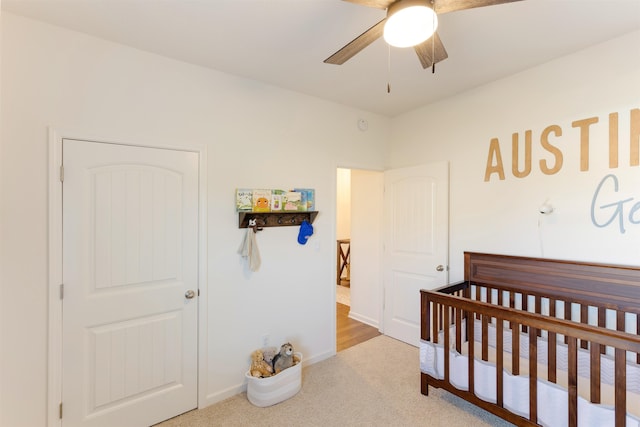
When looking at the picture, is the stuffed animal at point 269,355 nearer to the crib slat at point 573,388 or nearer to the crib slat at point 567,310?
the crib slat at point 573,388

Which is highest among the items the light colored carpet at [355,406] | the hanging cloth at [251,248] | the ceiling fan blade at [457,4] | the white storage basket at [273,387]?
the ceiling fan blade at [457,4]

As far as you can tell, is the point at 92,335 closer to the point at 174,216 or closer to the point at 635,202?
the point at 174,216

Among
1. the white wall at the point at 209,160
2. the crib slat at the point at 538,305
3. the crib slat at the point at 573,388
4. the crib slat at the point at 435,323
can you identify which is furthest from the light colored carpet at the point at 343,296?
the crib slat at the point at 573,388

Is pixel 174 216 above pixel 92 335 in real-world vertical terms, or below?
above

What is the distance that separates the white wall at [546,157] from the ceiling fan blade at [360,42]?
166 cm

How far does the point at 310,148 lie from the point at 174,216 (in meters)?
1.35

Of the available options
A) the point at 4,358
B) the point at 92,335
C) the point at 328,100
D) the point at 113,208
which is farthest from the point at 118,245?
the point at 328,100

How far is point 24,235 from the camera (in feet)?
5.43

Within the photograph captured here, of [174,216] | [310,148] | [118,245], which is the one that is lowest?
[118,245]

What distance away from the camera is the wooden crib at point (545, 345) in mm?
1553

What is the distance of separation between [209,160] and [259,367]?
5.40 ft

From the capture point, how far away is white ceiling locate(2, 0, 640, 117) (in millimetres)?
1610

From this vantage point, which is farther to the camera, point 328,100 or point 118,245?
point 328,100

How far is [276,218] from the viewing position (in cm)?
256
